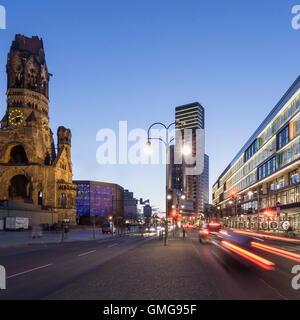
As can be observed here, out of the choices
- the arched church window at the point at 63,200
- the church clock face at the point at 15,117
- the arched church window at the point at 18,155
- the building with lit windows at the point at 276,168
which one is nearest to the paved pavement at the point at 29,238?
the building with lit windows at the point at 276,168

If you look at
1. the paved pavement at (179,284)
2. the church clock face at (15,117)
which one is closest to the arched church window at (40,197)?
the church clock face at (15,117)

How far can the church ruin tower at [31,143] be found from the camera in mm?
79750

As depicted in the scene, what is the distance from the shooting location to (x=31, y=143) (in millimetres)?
80625

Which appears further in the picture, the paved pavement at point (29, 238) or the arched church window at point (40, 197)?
the arched church window at point (40, 197)

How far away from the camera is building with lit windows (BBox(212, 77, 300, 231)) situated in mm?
55125

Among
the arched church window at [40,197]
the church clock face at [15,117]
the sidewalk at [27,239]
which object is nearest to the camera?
the sidewalk at [27,239]

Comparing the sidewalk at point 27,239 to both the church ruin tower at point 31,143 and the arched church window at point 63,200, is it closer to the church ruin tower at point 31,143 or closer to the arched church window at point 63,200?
the church ruin tower at point 31,143

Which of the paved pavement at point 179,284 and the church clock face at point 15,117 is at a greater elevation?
the church clock face at point 15,117

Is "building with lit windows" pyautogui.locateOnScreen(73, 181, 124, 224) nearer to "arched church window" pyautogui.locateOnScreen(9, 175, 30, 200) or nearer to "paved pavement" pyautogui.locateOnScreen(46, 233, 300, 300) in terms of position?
"arched church window" pyautogui.locateOnScreen(9, 175, 30, 200)

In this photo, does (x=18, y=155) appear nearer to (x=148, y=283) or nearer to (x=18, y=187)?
(x=18, y=187)

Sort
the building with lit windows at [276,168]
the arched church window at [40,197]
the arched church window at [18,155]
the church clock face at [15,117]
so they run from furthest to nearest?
the church clock face at [15,117] → the arched church window at [18,155] → the arched church window at [40,197] → the building with lit windows at [276,168]

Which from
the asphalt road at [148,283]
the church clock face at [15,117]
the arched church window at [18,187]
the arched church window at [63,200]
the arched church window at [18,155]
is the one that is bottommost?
the asphalt road at [148,283]
